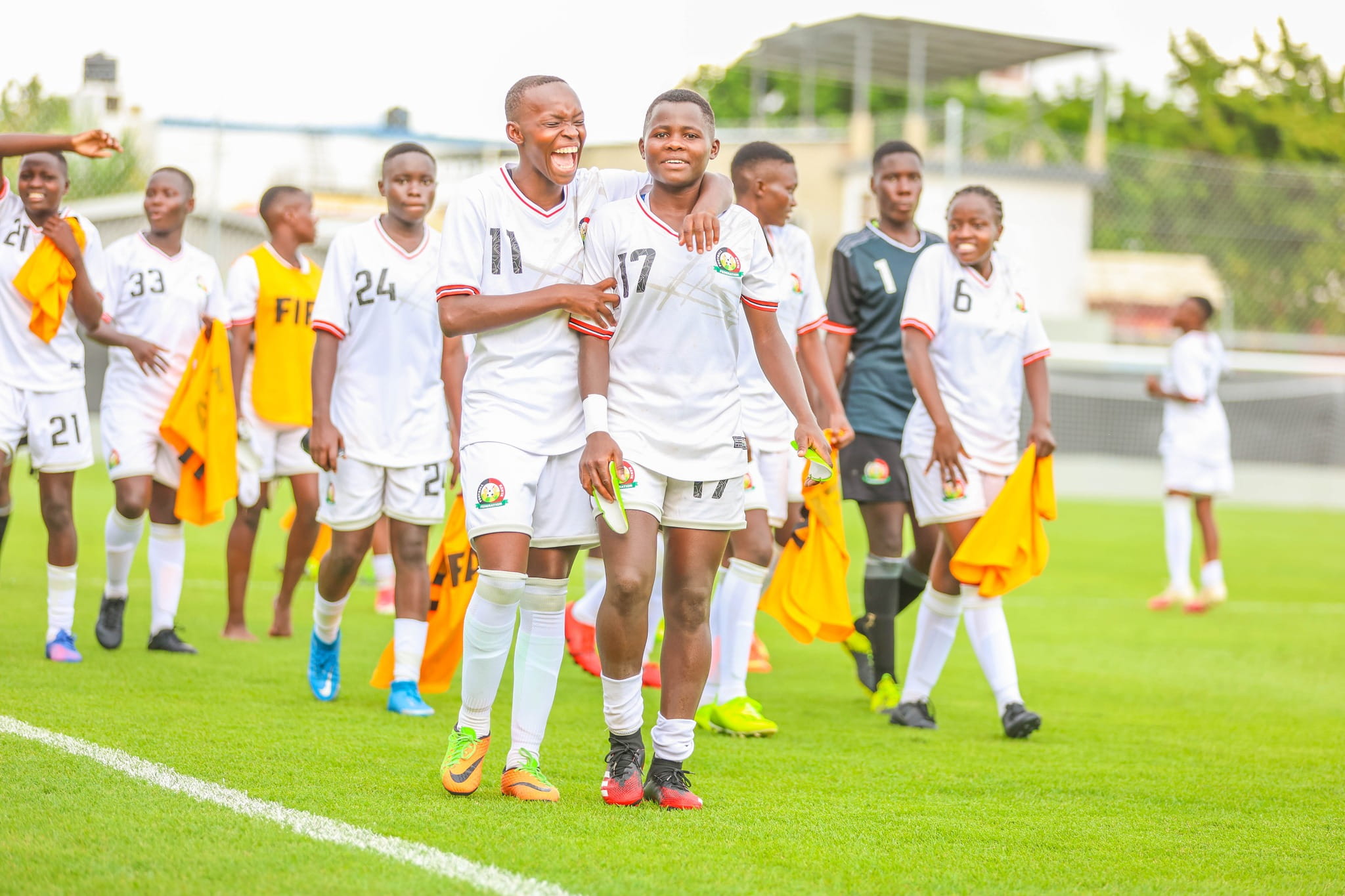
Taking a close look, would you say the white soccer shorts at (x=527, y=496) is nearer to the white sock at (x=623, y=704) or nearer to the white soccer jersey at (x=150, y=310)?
the white sock at (x=623, y=704)

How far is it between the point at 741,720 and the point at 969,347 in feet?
6.28

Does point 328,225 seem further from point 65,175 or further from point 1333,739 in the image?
point 1333,739

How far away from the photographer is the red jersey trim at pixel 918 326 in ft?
21.3

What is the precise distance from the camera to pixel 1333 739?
6.59 metres

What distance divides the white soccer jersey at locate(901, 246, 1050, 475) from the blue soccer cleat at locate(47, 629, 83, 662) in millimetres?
4023

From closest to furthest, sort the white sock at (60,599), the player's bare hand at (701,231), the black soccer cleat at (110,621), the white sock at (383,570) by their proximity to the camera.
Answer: the player's bare hand at (701,231), the white sock at (60,599), the black soccer cleat at (110,621), the white sock at (383,570)

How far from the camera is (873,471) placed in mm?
7199

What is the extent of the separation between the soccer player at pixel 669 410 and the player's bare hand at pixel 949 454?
1.71 m

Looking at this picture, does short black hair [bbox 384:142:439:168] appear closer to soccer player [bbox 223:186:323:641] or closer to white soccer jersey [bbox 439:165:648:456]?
white soccer jersey [bbox 439:165:648:456]

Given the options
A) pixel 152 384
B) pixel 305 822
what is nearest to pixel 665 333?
pixel 305 822

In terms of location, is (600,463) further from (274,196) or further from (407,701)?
(274,196)

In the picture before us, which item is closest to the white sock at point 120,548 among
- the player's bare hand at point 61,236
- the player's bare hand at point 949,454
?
the player's bare hand at point 61,236

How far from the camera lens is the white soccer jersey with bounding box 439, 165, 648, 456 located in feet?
15.3

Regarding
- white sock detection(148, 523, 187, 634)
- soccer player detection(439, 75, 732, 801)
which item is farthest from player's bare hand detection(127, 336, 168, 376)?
soccer player detection(439, 75, 732, 801)
